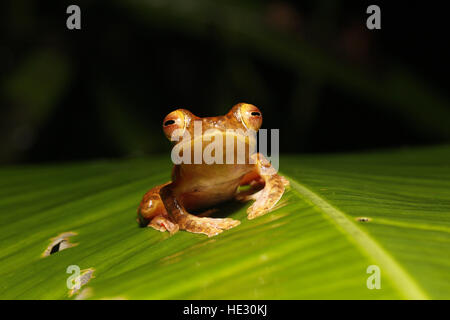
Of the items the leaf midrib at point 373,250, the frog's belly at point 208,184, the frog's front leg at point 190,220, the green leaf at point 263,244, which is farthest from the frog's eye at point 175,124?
the leaf midrib at point 373,250

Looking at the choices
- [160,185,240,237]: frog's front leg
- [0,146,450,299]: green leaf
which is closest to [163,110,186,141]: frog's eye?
[160,185,240,237]: frog's front leg

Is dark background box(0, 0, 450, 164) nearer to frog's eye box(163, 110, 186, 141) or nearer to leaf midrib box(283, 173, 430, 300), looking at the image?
frog's eye box(163, 110, 186, 141)

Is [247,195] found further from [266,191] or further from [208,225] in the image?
[208,225]

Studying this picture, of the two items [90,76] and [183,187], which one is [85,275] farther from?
[90,76]

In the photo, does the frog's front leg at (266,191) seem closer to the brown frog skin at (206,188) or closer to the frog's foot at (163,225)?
the brown frog skin at (206,188)

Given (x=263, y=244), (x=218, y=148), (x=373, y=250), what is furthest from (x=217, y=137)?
(x=373, y=250)

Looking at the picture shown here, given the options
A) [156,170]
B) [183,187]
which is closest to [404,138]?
[156,170]
